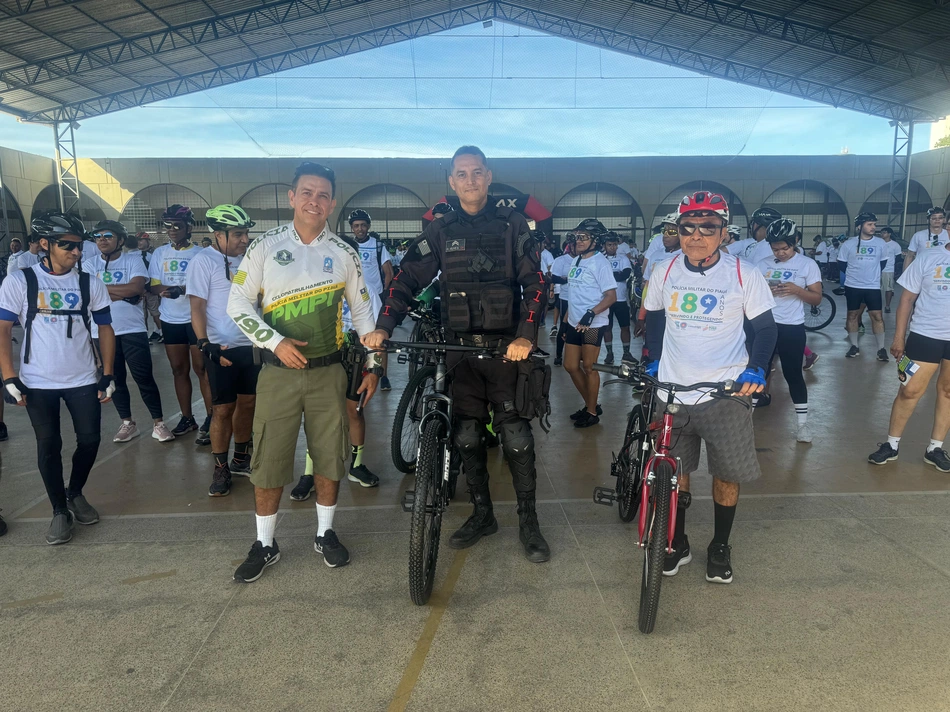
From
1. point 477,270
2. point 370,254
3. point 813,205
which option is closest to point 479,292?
point 477,270

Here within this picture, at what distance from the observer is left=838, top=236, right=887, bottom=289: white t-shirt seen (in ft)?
28.1

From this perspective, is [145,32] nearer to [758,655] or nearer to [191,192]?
[191,192]

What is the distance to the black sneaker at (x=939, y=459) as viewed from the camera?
14.2ft

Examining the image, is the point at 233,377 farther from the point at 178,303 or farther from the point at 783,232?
the point at 783,232

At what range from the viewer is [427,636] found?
2568mm

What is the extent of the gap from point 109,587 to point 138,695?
91cm

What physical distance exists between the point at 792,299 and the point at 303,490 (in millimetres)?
4201

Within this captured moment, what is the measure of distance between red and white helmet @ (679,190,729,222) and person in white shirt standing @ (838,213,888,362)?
23.1 feet

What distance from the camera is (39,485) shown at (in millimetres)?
4301

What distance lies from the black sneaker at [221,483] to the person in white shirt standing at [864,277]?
824cm

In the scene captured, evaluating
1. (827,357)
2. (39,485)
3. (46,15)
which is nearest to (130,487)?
(39,485)

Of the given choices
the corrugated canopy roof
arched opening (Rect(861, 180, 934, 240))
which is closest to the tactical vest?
the corrugated canopy roof

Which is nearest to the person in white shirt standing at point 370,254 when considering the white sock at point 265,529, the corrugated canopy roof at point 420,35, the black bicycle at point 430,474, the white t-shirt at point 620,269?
the white t-shirt at point 620,269

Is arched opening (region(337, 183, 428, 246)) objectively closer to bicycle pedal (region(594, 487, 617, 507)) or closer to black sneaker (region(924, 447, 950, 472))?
black sneaker (region(924, 447, 950, 472))
